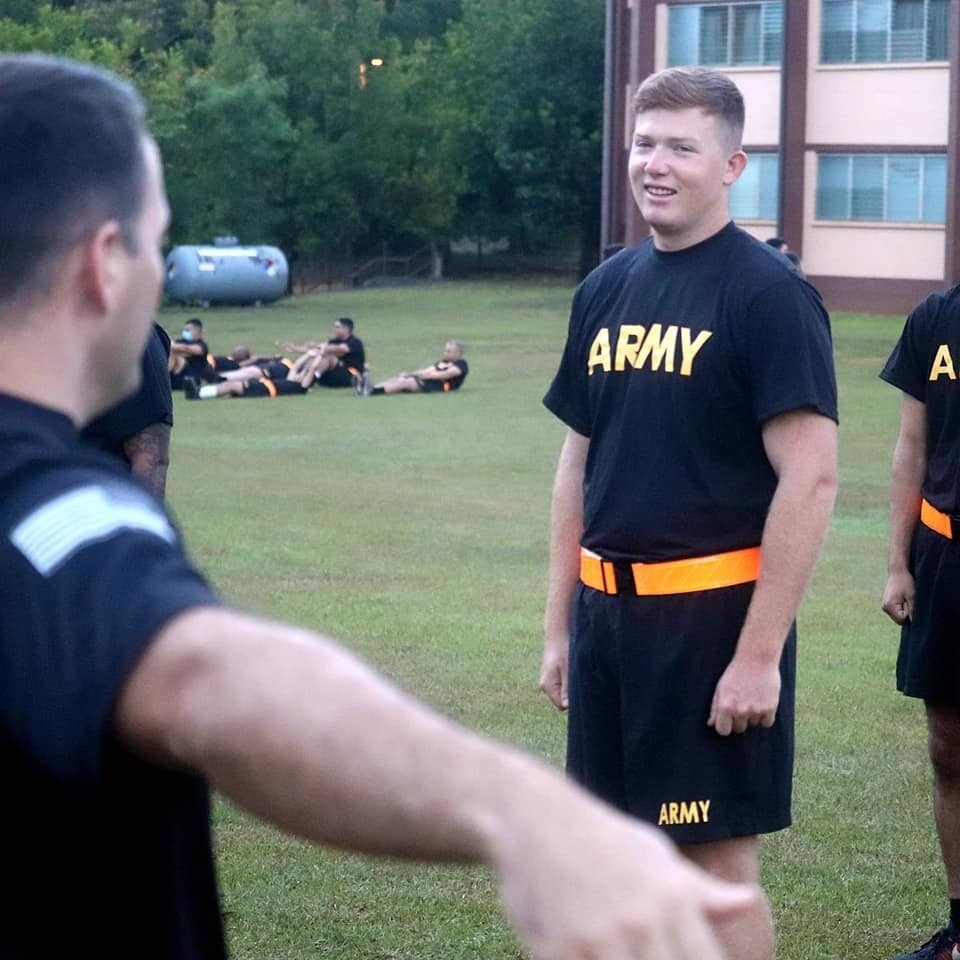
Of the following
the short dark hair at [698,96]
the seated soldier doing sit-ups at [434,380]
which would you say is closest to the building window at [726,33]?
the seated soldier doing sit-ups at [434,380]

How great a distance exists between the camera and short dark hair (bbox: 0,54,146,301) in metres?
1.54

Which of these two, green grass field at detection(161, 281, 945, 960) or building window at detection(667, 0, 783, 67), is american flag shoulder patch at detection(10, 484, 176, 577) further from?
building window at detection(667, 0, 783, 67)

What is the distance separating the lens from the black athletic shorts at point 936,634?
5410mm

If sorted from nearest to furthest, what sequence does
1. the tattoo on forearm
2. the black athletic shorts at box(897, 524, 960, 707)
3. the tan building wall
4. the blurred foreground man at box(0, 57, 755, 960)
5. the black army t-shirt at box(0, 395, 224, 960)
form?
the blurred foreground man at box(0, 57, 755, 960)
the black army t-shirt at box(0, 395, 224, 960)
the tattoo on forearm
the black athletic shorts at box(897, 524, 960, 707)
the tan building wall

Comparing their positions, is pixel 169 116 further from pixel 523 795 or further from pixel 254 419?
pixel 523 795

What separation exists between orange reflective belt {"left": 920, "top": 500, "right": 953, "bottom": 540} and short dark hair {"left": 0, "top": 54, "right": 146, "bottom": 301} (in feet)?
14.1

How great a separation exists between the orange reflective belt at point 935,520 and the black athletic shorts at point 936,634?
0.06 feet

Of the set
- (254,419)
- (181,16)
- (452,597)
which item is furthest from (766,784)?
(181,16)

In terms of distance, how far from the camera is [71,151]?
1546mm

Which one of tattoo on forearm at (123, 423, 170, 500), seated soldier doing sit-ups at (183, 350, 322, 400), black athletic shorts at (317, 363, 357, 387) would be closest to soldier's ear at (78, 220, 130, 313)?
tattoo on forearm at (123, 423, 170, 500)

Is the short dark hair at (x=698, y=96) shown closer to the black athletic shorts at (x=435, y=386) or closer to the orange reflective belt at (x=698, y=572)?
the orange reflective belt at (x=698, y=572)

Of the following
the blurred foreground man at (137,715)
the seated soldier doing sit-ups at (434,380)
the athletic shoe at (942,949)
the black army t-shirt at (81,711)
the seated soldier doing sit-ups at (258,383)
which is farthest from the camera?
the seated soldier doing sit-ups at (434,380)

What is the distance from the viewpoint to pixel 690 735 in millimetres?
4242

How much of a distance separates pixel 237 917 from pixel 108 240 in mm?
4264
